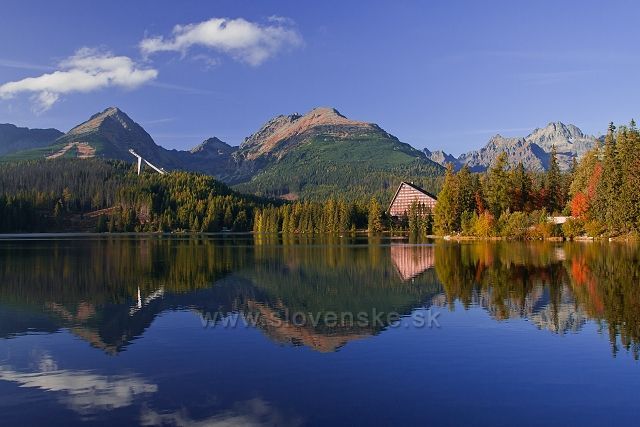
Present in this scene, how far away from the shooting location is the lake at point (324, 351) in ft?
62.6

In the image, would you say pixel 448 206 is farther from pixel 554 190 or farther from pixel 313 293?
pixel 313 293

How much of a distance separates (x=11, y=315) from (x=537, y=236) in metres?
113

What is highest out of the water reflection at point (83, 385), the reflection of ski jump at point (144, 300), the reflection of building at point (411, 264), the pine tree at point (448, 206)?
the pine tree at point (448, 206)

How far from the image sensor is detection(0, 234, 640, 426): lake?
1909 cm

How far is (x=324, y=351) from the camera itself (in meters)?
27.2

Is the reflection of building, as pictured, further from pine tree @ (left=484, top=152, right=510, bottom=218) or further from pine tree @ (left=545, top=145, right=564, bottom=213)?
pine tree @ (left=545, top=145, right=564, bottom=213)

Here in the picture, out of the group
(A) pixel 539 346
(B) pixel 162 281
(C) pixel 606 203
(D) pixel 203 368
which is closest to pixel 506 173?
(C) pixel 606 203

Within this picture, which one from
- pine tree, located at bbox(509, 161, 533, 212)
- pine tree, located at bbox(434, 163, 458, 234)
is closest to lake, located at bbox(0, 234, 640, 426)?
pine tree, located at bbox(509, 161, 533, 212)

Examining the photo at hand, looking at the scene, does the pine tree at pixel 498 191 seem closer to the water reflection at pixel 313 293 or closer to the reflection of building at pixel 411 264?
the reflection of building at pixel 411 264

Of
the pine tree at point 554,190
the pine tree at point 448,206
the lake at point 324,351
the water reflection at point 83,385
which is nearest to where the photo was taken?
the lake at point 324,351

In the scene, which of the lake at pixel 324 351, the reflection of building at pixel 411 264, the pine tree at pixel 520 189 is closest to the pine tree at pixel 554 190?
the pine tree at pixel 520 189

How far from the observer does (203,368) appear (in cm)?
2436

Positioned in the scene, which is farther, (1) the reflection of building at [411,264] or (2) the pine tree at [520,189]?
(2) the pine tree at [520,189]

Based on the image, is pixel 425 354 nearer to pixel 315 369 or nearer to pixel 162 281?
pixel 315 369
